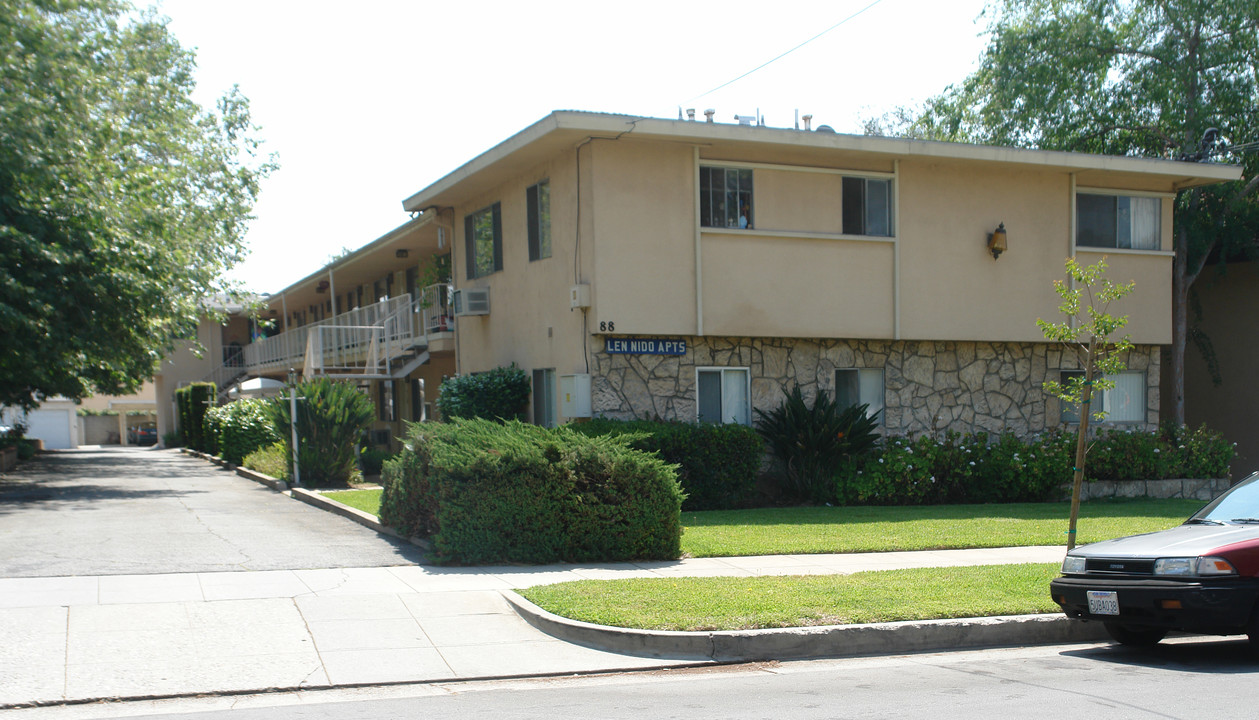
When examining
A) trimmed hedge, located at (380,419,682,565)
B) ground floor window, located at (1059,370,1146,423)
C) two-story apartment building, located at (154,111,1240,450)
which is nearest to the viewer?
trimmed hedge, located at (380,419,682,565)

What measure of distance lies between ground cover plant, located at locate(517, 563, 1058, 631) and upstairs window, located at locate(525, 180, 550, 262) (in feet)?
29.6

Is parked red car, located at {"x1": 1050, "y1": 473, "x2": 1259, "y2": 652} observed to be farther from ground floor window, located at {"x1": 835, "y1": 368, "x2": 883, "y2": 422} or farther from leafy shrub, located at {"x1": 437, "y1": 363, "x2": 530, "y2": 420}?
leafy shrub, located at {"x1": 437, "y1": 363, "x2": 530, "y2": 420}

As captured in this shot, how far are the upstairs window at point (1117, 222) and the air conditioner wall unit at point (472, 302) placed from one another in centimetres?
1114

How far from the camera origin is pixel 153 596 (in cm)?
907

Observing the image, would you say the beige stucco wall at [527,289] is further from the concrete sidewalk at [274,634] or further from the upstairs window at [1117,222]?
the upstairs window at [1117,222]

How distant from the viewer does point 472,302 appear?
19859 millimetres

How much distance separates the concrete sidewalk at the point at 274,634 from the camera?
7.00 meters

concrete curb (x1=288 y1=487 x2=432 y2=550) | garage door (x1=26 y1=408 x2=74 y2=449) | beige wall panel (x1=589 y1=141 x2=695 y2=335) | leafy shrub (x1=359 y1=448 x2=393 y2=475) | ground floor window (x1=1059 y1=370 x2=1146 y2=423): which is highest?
beige wall panel (x1=589 y1=141 x2=695 y2=335)

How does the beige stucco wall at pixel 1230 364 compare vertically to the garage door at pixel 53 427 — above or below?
above

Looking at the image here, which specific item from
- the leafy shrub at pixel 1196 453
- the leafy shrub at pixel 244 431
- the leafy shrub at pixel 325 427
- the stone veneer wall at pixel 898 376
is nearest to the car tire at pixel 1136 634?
the stone veneer wall at pixel 898 376

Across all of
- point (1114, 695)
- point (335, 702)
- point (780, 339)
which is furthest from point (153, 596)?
point (780, 339)

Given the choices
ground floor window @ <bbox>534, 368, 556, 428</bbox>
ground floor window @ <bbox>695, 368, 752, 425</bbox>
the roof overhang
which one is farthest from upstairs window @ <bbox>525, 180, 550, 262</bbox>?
ground floor window @ <bbox>695, 368, 752, 425</bbox>

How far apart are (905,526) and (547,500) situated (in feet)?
18.0

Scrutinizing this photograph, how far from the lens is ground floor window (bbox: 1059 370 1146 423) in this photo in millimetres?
19922
